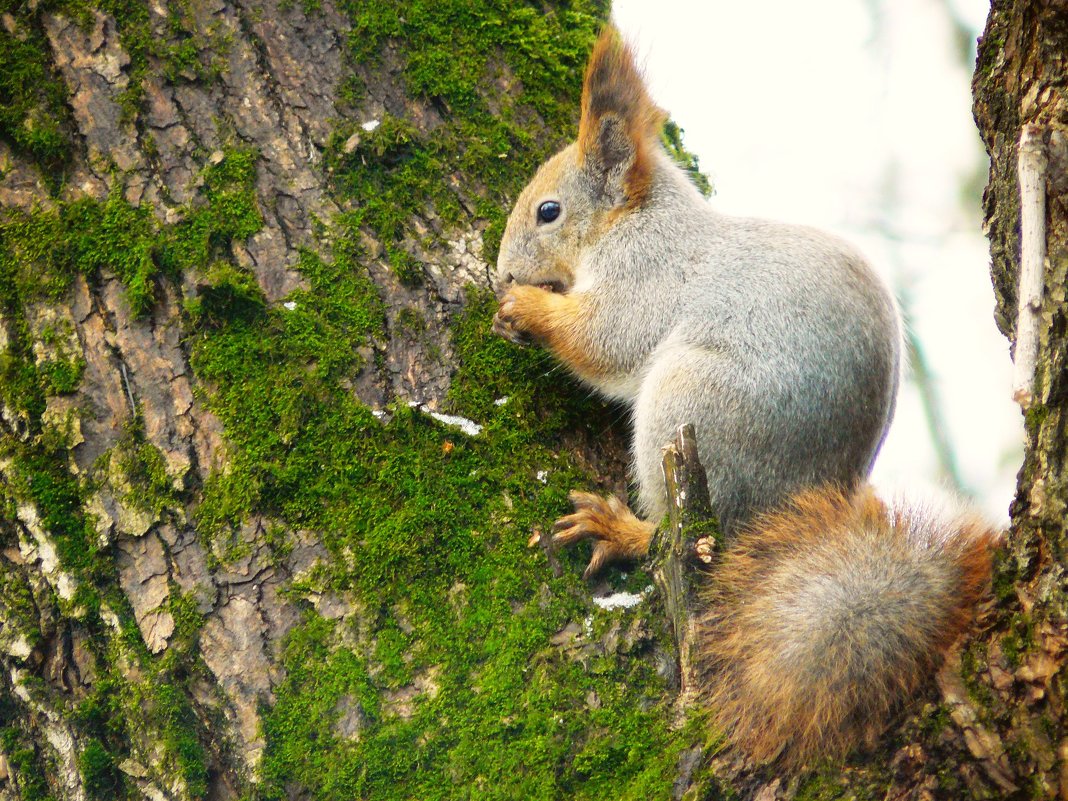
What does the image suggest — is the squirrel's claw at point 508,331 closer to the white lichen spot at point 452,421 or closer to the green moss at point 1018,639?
the white lichen spot at point 452,421

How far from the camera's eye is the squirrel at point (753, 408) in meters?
1.96

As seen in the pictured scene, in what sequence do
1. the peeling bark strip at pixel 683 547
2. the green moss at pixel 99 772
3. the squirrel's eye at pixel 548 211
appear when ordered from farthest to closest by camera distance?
the squirrel's eye at pixel 548 211 → the green moss at pixel 99 772 → the peeling bark strip at pixel 683 547

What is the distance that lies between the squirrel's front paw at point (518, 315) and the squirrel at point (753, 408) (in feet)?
0.03

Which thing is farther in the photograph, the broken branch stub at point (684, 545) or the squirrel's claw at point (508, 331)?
the squirrel's claw at point (508, 331)

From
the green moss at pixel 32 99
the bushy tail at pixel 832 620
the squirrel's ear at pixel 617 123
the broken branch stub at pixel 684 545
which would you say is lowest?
the bushy tail at pixel 832 620

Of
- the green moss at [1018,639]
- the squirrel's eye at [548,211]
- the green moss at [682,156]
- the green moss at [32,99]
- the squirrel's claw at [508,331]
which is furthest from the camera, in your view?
the green moss at [682,156]

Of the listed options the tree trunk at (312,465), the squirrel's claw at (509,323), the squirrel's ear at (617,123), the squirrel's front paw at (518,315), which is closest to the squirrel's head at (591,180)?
the squirrel's ear at (617,123)

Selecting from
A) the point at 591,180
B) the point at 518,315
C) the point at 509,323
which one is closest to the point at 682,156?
the point at 591,180

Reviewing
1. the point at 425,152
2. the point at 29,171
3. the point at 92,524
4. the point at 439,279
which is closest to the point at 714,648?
the point at 439,279

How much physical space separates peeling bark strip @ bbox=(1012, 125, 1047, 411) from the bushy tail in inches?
19.2

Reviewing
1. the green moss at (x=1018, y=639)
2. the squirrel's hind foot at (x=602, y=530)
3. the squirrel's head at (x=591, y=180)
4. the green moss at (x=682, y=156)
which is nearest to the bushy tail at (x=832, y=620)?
the green moss at (x=1018, y=639)

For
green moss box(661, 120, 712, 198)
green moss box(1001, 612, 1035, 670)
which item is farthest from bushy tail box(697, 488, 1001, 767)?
green moss box(661, 120, 712, 198)

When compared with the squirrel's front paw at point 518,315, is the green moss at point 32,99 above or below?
above

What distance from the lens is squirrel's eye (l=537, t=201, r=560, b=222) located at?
11.8 ft
